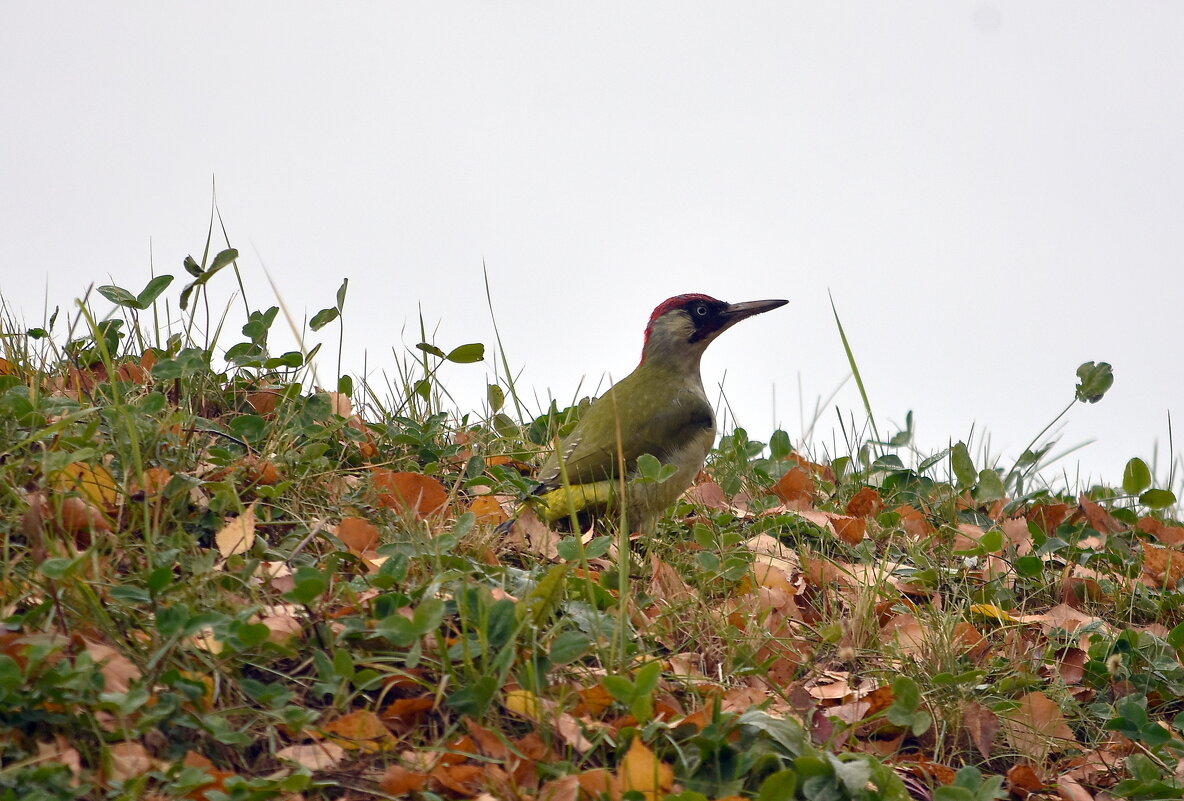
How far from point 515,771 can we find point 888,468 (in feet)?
9.39

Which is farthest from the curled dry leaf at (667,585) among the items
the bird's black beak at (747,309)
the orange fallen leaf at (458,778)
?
the bird's black beak at (747,309)

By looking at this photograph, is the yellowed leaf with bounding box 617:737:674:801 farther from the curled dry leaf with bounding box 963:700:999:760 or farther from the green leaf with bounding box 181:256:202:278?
the green leaf with bounding box 181:256:202:278

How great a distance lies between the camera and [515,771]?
2504 millimetres

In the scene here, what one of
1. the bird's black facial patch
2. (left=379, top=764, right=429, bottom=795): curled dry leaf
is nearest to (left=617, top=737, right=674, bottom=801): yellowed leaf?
(left=379, top=764, right=429, bottom=795): curled dry leaf

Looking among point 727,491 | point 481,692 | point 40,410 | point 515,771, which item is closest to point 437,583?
point 481,692

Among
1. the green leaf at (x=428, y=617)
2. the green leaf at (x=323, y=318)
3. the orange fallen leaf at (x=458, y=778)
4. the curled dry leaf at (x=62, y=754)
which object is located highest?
the green leaf at (x=323, y=318)

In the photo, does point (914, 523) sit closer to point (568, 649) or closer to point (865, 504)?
point (865, 504)

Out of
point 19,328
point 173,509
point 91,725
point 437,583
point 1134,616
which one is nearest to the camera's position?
point 91,725

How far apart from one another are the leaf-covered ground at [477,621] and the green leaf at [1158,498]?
2cm

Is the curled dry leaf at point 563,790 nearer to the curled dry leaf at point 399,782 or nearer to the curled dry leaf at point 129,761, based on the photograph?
the curled dry leaf at point 399,782

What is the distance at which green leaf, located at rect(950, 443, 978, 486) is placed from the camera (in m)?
4.64

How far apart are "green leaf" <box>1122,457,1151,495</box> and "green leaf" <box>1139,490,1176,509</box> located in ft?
0.17

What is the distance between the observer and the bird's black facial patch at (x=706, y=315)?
5344 millimetres

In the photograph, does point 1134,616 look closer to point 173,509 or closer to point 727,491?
point 727,491
